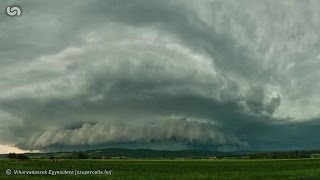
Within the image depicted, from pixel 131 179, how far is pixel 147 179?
2.87 meters

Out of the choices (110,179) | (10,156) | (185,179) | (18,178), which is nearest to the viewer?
(18,178)

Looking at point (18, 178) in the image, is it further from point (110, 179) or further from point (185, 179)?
point (185, 179)

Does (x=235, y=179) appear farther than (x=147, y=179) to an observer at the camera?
Yes

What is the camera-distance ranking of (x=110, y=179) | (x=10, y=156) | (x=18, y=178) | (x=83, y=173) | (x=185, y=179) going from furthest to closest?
(x=10, y=156), (x=83, y=173), (x=185, y=179), (x=110, y=179), (x=18, y=178)

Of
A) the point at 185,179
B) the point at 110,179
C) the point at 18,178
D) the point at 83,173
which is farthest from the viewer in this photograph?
the point at 83,173

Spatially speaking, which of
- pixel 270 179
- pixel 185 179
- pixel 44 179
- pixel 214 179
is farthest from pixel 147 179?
pixel 270 179

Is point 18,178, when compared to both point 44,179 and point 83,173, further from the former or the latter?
point 83,173

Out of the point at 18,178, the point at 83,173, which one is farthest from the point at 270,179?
the point at 18,178

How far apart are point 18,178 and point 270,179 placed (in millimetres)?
44716

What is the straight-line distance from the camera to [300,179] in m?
76.1

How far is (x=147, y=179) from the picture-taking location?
73.0 m

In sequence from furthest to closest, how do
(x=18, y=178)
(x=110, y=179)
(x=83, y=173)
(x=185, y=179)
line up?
(x=83, y=173), (x=185, y=179), (x=110, y=179), (x=18, y=178)

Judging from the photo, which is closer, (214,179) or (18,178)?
(18,178)

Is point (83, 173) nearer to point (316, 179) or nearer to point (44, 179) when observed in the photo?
point (44, 179)
